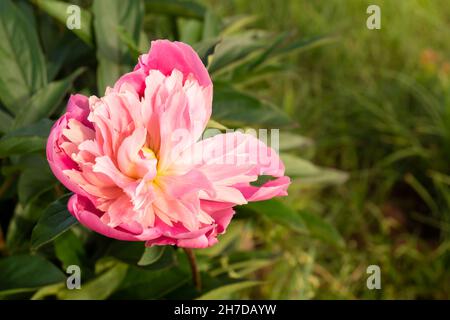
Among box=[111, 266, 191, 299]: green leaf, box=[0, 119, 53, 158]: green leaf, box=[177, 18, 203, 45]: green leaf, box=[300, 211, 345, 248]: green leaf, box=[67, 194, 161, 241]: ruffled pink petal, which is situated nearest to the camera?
box=[67, 194, 161, 241]: ruffled pink petal

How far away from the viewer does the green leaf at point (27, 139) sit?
0.87 metres

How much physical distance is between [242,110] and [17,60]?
371 mm

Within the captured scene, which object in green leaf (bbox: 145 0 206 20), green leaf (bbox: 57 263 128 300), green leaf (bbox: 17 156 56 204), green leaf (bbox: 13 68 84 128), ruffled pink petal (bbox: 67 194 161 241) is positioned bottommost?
green leaf (bbox: 57 263 128 300)

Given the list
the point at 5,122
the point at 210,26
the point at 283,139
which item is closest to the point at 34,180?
the point at 5,122

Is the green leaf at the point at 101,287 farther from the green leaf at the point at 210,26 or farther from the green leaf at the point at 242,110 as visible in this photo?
the green leaf at the point at 210,26

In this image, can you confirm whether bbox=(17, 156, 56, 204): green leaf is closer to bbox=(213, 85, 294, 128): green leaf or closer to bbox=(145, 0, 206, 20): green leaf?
bbox=(213, 85, 294, 128): green leaf

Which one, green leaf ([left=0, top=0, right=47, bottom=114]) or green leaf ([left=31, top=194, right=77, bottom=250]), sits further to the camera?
green leaf ([left=0, top=0, right=47, bottom=114])

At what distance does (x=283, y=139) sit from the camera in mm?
1422

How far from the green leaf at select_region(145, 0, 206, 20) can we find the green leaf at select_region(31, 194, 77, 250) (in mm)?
610

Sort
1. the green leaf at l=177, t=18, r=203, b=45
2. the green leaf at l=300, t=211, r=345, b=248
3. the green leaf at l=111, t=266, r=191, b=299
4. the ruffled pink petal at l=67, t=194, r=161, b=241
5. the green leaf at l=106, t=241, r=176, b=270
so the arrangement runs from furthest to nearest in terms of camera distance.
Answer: the green leaf at l=177, t=18, r=203, b=45
the green leaf at l=300, t=211, r=345, b=248
the green leaf at l=111, t=266, r=191, b=299
the green leaf at l=106, t=241, r=176, b=270
the ruffled pink petal at l=67, t=194, r=161, b=241

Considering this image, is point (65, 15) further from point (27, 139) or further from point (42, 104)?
point (27, 139)

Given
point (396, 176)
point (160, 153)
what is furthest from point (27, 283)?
point (396, 176)

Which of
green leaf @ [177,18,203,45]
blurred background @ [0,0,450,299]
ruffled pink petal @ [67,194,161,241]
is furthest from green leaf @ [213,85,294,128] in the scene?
ruffled pink petal @ [67,194,161,241]

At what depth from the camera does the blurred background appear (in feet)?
3.44
